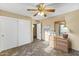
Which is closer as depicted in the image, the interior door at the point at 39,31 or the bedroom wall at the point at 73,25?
the bedroom wall at the point at 73,25

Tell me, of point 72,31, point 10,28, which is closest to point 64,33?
point 72,31

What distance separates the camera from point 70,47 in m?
1.94

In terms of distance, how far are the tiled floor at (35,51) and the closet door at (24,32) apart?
11cm

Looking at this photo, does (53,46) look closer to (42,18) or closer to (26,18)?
(42,18)

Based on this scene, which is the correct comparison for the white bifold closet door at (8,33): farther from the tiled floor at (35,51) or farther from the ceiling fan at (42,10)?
the ceiling fan at (42,10)

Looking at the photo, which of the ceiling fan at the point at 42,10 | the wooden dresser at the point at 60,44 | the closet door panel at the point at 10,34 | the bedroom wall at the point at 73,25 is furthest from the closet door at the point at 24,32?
the bedroom wall at the point at 73,25

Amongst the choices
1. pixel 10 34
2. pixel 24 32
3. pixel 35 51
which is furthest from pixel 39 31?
pixel 10 34

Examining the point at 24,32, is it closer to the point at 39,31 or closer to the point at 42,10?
the point at 39,31

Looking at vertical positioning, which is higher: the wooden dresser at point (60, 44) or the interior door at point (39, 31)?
the interior door at point (39, 31)

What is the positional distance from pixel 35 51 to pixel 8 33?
0.63 m

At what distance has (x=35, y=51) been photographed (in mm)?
1815

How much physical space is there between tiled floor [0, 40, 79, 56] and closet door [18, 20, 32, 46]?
4.2 inches

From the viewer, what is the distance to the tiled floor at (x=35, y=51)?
5.58 ft

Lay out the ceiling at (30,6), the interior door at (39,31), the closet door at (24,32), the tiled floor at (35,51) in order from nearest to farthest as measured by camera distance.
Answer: the ceiling at (30,6) → the tiled floor at (35,51) → the closet door at (24,32) → the interior door at (39,31)
